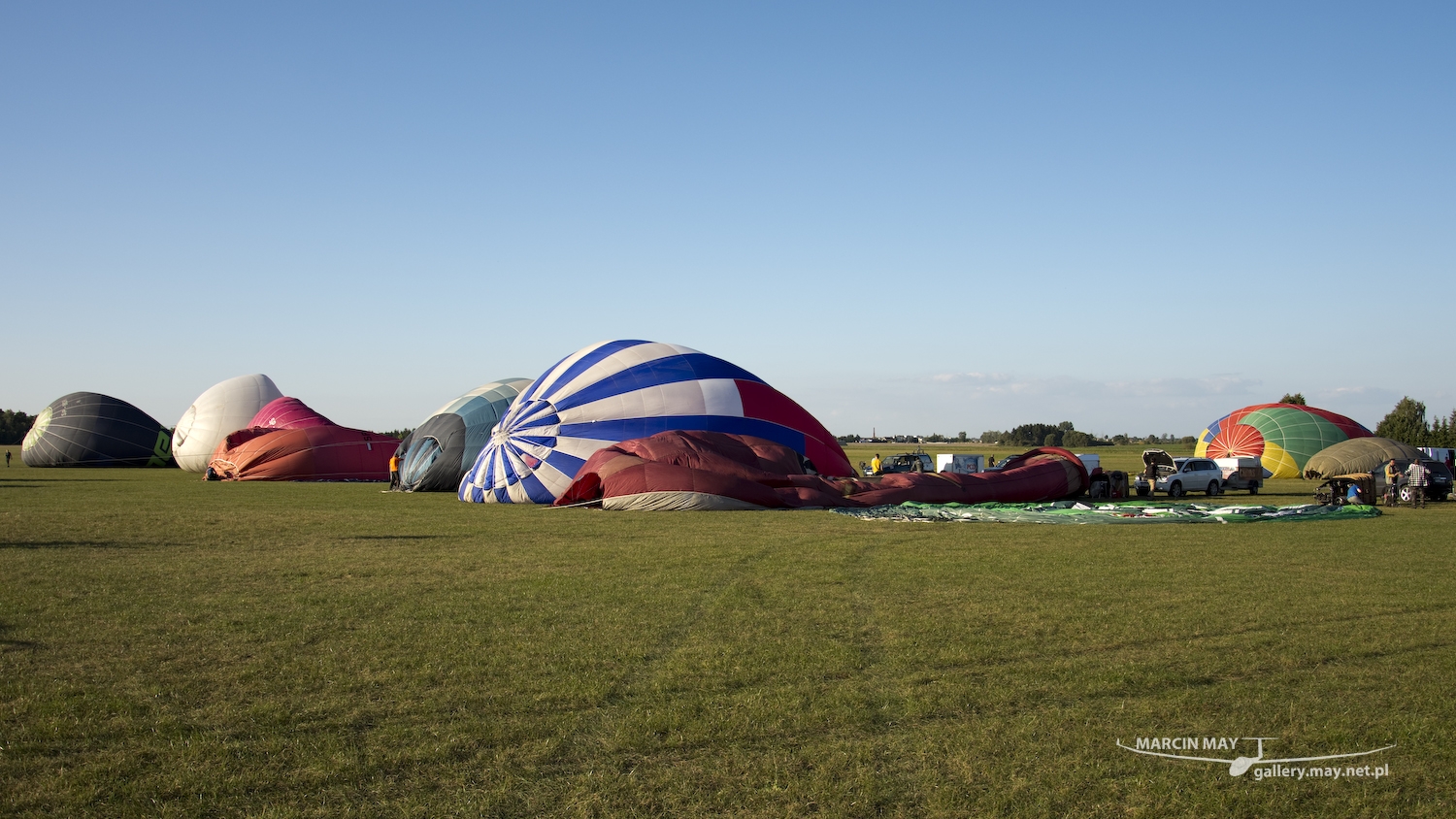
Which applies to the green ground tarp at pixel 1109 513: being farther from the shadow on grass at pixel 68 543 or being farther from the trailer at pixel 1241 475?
the shadow on grass at pixel 68 543

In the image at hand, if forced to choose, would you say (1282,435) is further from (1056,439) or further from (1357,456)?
(1056,439)

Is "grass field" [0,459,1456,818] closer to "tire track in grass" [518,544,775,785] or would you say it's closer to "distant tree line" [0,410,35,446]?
"tire track in grass" [518,544,775,785]

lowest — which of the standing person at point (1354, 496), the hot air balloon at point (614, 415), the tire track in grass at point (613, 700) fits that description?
the tire track in grass at point (613, 700)

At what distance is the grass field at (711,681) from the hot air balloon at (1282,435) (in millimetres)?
29257

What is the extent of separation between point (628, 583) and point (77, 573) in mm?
4863

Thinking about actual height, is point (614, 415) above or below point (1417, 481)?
above

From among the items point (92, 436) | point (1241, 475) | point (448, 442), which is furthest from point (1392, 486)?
point (92, 436)

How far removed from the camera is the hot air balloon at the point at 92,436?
41.8m

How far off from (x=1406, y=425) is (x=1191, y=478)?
45.5 m

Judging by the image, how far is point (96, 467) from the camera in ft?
138

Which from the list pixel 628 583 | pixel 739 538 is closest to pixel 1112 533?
pixel 739 538

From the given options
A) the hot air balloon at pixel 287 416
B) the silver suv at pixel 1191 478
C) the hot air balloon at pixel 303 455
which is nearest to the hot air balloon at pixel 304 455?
the hot air balloon at pixel 303 455

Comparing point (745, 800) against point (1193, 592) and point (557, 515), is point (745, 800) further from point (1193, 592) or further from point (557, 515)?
point (557, 515)

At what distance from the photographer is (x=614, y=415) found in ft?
65.8
